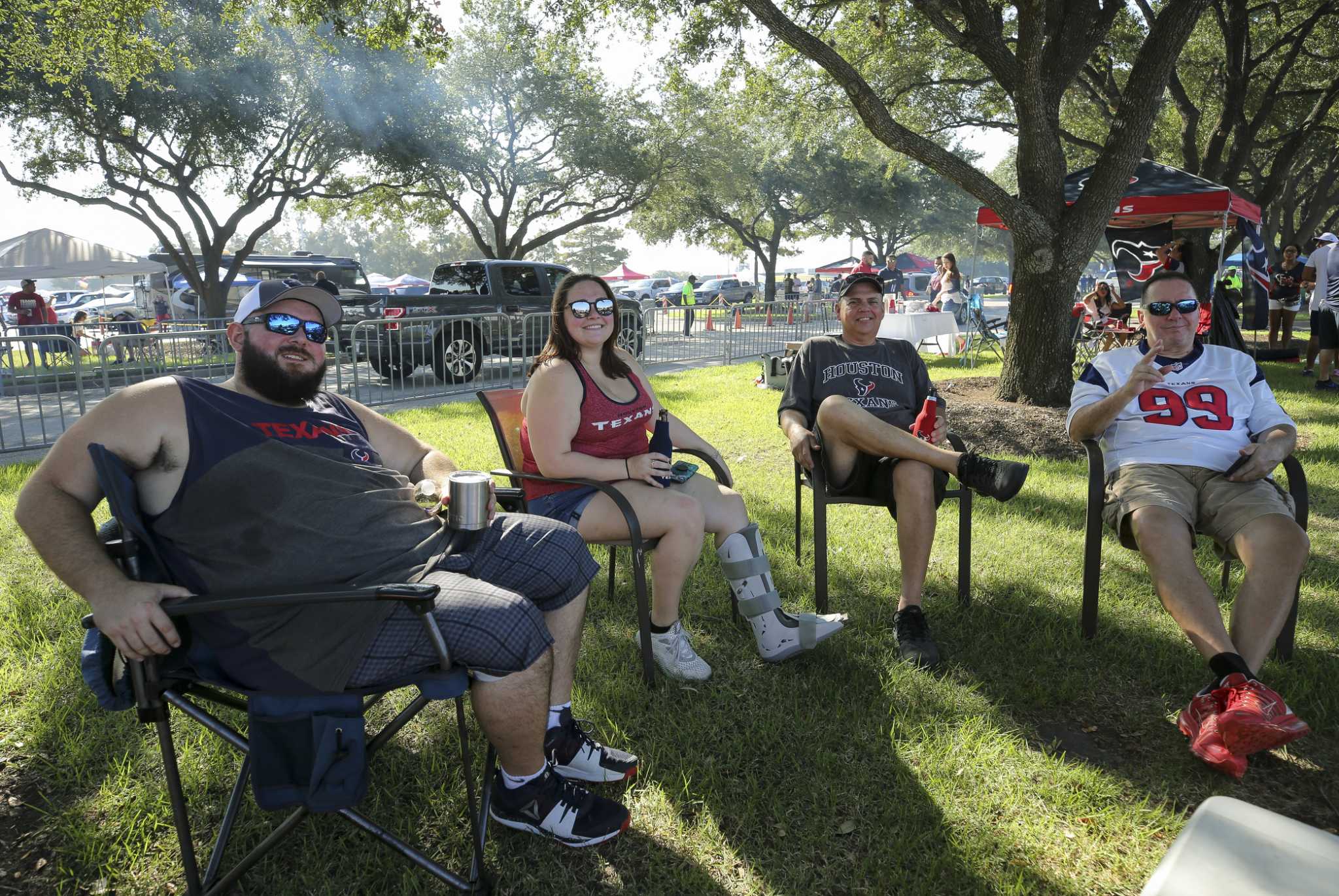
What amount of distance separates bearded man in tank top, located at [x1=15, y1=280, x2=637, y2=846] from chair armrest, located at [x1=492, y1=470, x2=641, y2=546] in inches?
15.2

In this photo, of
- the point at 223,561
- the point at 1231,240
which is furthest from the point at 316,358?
the point at 1231,240

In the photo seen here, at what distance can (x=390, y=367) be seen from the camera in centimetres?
988

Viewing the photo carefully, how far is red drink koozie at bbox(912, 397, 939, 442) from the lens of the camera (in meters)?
3.75

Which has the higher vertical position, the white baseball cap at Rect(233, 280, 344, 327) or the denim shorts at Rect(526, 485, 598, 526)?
the white baseball cap at Rect(233, 280, 344, 327)

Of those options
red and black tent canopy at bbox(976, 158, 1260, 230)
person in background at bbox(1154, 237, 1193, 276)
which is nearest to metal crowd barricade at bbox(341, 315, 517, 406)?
red and black tent canopy at bbox(976, 158, 1260, 230)

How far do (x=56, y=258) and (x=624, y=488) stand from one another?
23348 millimetres

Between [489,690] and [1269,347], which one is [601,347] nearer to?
[489,690]

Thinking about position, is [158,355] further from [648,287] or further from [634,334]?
[648,287]

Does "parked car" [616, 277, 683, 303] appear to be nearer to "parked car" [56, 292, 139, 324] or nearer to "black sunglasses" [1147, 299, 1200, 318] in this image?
"parked car" [56, 292, 139, 324]

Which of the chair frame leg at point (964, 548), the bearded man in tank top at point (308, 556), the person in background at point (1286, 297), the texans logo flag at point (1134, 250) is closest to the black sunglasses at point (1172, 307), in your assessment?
the chair frame leg at point (964, 548)

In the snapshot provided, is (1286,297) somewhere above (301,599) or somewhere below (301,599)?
above

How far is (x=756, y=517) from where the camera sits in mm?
4941

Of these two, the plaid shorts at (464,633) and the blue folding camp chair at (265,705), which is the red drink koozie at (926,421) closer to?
the plaid shorts at (464,633)

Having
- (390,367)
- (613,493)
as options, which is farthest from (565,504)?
(390,367)
